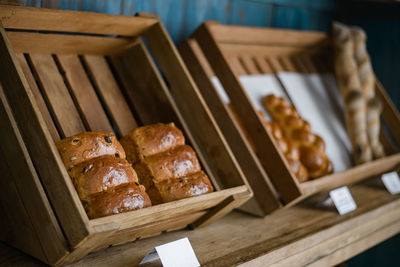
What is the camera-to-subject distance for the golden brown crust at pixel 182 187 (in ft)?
3.94

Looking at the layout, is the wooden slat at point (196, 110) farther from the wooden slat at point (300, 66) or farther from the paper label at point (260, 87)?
the wooden slat at point (300, 66)

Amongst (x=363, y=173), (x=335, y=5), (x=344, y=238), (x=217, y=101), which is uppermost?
(x=335, y=5)

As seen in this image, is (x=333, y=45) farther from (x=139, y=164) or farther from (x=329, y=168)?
(x=139, y=164)

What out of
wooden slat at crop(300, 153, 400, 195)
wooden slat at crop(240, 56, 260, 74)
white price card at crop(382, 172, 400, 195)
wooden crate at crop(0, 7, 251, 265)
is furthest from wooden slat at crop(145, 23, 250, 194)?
white price card at crop(382, 172, 400, 195)

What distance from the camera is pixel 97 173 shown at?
1.07 meters

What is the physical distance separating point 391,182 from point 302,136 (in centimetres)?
56

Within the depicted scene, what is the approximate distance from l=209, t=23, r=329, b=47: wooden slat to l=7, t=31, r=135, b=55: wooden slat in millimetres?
479

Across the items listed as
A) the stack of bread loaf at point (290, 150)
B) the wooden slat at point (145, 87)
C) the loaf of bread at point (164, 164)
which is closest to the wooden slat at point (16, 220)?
the loaf of bread at point (164, 164)

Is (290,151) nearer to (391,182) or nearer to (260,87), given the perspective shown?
(260,87)

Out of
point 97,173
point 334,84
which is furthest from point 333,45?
point 97,173

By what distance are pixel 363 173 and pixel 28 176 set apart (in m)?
1.54

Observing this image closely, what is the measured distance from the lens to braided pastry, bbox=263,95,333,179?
6.24 ft

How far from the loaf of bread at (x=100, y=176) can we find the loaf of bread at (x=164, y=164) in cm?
10

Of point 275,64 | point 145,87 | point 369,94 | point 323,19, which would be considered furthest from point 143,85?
point 323,19
